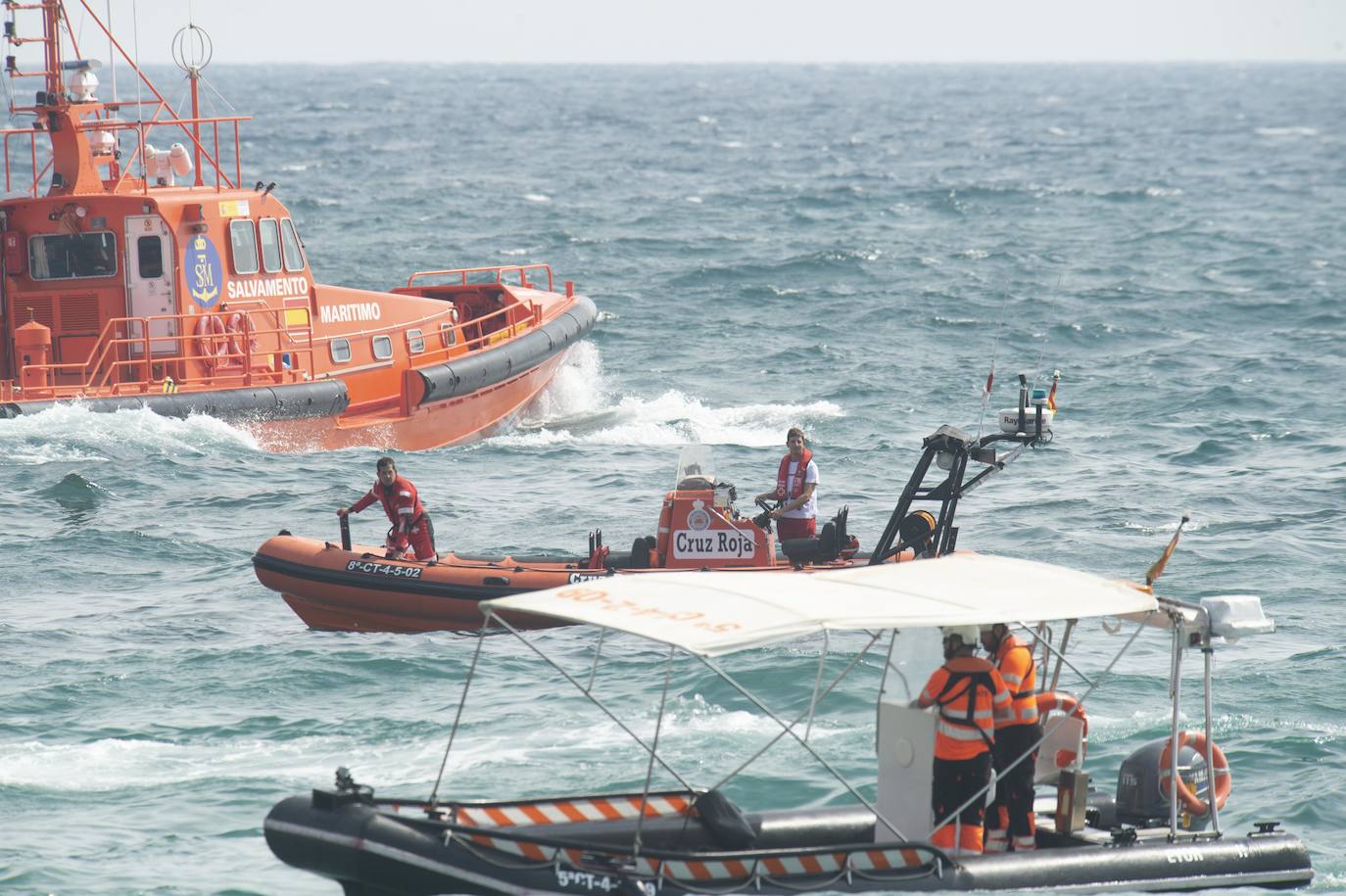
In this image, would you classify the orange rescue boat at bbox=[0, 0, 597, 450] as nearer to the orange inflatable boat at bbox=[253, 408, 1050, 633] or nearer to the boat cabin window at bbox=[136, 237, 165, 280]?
the boat cabin window at bbox=[136, 237, 165, 280]

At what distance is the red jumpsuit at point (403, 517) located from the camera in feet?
39.0

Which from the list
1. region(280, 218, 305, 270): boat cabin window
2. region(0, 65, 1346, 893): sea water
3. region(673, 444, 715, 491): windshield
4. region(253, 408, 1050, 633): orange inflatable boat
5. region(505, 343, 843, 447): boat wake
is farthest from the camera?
region(505, 343, 843, 447): boat wake

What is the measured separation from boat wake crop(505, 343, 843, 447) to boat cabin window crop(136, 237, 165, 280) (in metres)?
3.75

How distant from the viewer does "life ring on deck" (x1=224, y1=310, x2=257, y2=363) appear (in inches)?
655

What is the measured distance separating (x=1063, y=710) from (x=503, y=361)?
35.2ft

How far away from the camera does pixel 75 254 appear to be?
650 inches

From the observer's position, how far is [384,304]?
1819 centimetres

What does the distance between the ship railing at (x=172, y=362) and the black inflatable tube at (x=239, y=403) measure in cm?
22

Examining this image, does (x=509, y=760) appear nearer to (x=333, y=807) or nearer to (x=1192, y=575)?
(x=333, y=807)

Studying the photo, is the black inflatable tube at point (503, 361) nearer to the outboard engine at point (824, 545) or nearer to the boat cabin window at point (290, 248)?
the boat cabin window at point (290, 248)

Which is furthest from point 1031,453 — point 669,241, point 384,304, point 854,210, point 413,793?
point 854,210

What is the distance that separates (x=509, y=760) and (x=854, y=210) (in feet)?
115

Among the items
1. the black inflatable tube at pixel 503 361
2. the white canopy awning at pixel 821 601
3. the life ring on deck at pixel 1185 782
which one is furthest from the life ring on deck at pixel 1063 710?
the black inflatable tube at pixel 503 361

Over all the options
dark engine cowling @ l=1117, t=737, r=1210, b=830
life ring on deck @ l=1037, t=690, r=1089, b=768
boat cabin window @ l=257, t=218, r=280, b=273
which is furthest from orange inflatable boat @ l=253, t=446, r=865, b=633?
boat cabin window @ l=257, t=218, r=280, b=273
